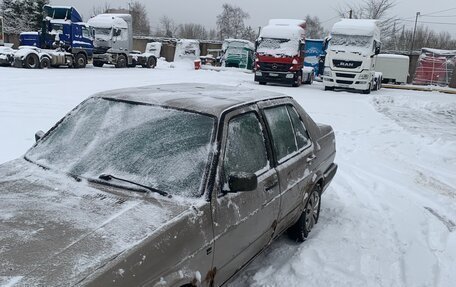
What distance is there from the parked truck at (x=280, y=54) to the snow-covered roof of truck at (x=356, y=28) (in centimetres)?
232

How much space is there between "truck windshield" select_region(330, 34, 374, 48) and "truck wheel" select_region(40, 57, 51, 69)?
15.9m

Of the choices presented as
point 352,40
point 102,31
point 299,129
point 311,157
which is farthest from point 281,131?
point 102,31

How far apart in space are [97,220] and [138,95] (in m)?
1.43

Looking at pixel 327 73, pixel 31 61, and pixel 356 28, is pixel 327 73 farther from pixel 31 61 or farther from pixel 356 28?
pixel 31 61

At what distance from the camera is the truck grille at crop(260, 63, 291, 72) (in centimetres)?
2303

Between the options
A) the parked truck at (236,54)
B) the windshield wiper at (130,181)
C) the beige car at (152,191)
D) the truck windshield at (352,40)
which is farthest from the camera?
the parked truck at (236,54)

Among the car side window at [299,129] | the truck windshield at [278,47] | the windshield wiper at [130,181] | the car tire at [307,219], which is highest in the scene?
the truck windshield at [278,47]

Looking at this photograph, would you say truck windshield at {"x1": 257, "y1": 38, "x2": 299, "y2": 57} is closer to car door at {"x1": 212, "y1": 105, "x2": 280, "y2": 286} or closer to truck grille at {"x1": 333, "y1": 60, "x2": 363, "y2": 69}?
truck grille at {"x1": 333, "y1": 60, "x2": 363, "y2": 69}

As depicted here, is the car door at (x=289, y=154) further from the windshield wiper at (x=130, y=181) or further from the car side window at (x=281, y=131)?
the windshield wiper at (x=130, y=181)

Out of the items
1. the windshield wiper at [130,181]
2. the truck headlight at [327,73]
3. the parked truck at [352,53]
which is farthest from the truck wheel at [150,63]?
the windshield wiper at [130,181]

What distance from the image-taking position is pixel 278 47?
23.2 meters

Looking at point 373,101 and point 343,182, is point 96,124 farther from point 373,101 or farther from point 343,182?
point 373,101

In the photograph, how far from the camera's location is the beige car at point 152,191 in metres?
2.08

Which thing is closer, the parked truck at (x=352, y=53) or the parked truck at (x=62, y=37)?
the parked truck at (x=352, y=53)
